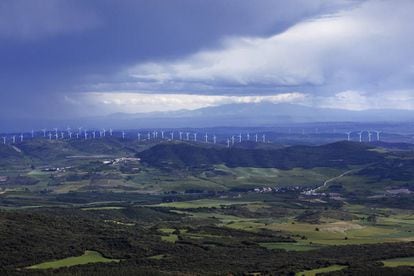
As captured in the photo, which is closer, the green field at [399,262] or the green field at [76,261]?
the green field at [76,261]

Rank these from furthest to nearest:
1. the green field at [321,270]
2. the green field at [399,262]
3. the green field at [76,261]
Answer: the green field at [399,262]
the green field at [76,261]
the green field at [321,270]

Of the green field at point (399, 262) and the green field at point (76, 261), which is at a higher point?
the green field at point (76, 261)

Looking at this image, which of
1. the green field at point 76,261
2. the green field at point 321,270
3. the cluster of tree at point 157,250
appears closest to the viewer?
the green field at point 321,270

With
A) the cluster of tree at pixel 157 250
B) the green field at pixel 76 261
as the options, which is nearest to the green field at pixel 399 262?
the cluster of tree at pixel 157 250

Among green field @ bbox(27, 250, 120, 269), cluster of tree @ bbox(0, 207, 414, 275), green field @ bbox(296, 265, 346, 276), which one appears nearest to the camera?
green field @ bbox(296, 265, 346, 276)

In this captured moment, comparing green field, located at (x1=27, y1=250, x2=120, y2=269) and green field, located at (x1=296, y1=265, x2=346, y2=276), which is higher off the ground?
green field, located at (x1=27, y1=250, x2=120, y2=269)

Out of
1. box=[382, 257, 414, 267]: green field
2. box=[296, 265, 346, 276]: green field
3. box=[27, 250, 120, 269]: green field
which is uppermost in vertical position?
box=[27, 250, 120, 269]: green field

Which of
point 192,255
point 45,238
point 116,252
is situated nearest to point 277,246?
point 192,255

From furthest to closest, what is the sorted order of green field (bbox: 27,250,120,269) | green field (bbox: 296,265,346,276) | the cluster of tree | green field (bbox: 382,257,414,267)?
1. green field (bbox: 382,257,414,267)
2. green field (bbox: 27,250,120,269)
3. the cluster of tree
4. green field (bbox: 296,265,346,276)

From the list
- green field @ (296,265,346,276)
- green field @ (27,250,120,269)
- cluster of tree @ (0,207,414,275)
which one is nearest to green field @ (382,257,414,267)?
cluster of tree @ (0,207,414,275)

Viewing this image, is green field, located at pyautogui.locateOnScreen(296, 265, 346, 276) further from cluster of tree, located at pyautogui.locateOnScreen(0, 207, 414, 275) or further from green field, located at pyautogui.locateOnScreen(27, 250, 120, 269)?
green field, located at pyautogui.locateOnScreen(27, 250, 120, 269)

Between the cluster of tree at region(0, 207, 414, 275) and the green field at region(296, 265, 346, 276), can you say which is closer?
the green field at region(296, 265, 346, 276)

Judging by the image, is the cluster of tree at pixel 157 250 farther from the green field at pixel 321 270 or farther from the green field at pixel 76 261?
the green field at pixel 76 261

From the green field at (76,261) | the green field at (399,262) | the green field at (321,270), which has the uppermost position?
the green field at (76,261)
